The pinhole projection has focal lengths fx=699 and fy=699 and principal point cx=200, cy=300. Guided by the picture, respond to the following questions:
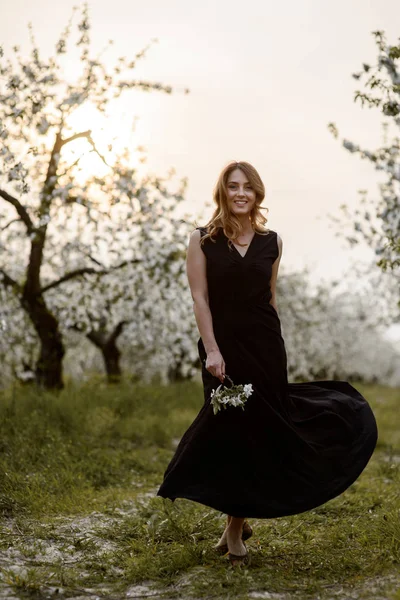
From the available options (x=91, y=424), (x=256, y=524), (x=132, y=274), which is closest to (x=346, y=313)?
(x=132, y=274)

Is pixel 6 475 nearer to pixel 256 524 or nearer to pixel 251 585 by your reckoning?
pixel 256 524

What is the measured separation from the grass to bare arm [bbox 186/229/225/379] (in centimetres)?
113

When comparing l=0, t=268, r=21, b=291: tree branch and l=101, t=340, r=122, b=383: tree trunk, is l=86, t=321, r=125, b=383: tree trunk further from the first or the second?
l=0, t=268, r=21, b=291: tree branch

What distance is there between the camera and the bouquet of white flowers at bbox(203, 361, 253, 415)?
3789 millimetres

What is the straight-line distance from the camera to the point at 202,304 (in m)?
4.01

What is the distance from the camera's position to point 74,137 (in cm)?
794

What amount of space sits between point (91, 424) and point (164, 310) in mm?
3237

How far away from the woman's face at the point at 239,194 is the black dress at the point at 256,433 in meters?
0.17

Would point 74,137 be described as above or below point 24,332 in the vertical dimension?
above

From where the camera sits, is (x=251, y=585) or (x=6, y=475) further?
(x=6, y=475)

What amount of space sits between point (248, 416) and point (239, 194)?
1295 mm

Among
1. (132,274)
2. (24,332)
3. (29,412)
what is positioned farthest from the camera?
(24,332)

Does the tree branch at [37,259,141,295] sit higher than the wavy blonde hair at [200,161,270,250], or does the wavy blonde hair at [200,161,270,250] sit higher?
the tree branch at [37,259,141,295]

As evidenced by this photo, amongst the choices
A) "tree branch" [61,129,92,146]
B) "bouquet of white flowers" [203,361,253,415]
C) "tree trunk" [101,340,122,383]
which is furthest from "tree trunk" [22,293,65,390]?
"bouquet of white flowers" [203,361,253,415]
